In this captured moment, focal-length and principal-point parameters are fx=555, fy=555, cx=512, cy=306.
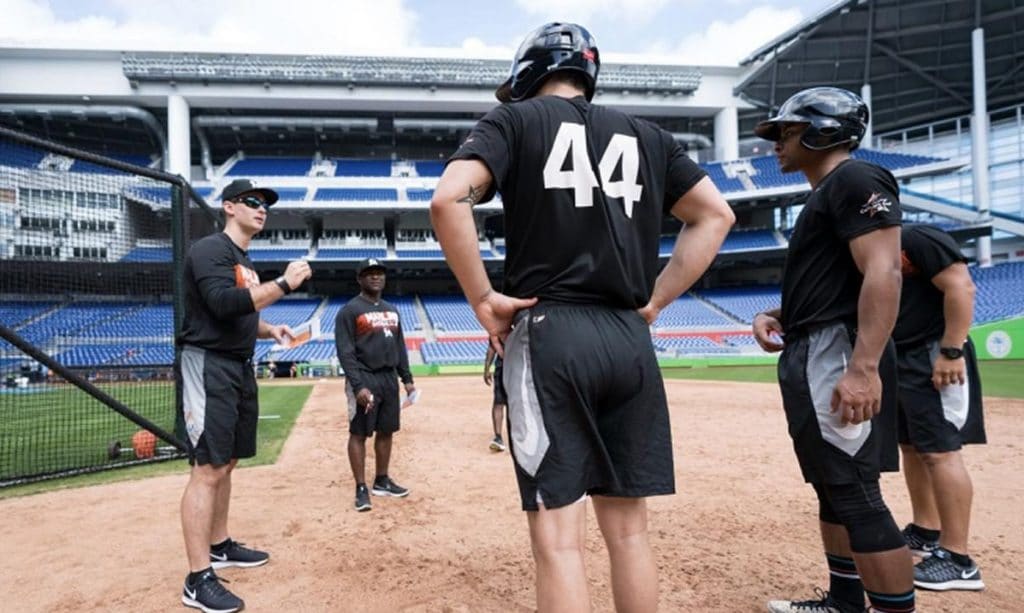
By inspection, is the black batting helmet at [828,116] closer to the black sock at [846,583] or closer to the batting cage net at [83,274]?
the black sock at [846,583]

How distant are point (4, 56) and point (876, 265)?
4565 cm

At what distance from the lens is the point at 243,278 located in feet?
11.6

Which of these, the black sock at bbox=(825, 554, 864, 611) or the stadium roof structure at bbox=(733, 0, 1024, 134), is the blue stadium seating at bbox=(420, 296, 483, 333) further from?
the black sock at bbox=(825, 554, 864, 611)

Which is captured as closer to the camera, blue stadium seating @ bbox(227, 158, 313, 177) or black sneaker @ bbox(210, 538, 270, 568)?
black sneaker @ bbox(210, 538, 270, 568)

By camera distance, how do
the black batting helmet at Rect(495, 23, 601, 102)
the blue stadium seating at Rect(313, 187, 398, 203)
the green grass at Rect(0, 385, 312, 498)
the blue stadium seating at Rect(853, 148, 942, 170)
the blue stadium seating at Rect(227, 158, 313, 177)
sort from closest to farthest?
the black batting helmet at Rect(495, 23, 601, 102) → the green grass at Rect(0, 385, 312, 498) → the blue stadium seating at Rect(853, 148, 942, 170) → the blue stadium seating at Rect(313, 187, 398, 203) → the blue stadium seating at Rect(227, 158, 313, 177)

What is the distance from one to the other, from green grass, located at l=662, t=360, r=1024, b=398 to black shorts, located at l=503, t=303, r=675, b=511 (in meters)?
13.4

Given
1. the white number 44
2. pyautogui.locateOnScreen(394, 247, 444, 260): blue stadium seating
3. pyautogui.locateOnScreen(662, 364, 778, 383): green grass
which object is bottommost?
pyautogui.locateOnScreen(662, 364, 778, 383): green grass

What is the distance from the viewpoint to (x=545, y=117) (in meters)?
1.97

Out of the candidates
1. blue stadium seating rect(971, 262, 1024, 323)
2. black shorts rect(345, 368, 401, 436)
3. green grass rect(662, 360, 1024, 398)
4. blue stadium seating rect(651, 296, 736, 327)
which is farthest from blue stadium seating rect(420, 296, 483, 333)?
black shorts rect(345, 368, 401, 436)

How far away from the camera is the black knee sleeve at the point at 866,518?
2344 mm

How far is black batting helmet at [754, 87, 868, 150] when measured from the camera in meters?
2.62

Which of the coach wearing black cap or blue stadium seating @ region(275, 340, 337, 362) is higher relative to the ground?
the coach wearing black cap

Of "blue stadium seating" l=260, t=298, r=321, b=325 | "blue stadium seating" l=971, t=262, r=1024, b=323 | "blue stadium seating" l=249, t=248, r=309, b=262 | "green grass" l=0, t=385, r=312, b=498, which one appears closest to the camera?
"green grass" l=0, t=385, r=312, b=498

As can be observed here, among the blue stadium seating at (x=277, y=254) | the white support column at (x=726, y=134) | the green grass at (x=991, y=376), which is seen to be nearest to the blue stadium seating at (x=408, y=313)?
the blue stadium seating at (x=277, y=254)
